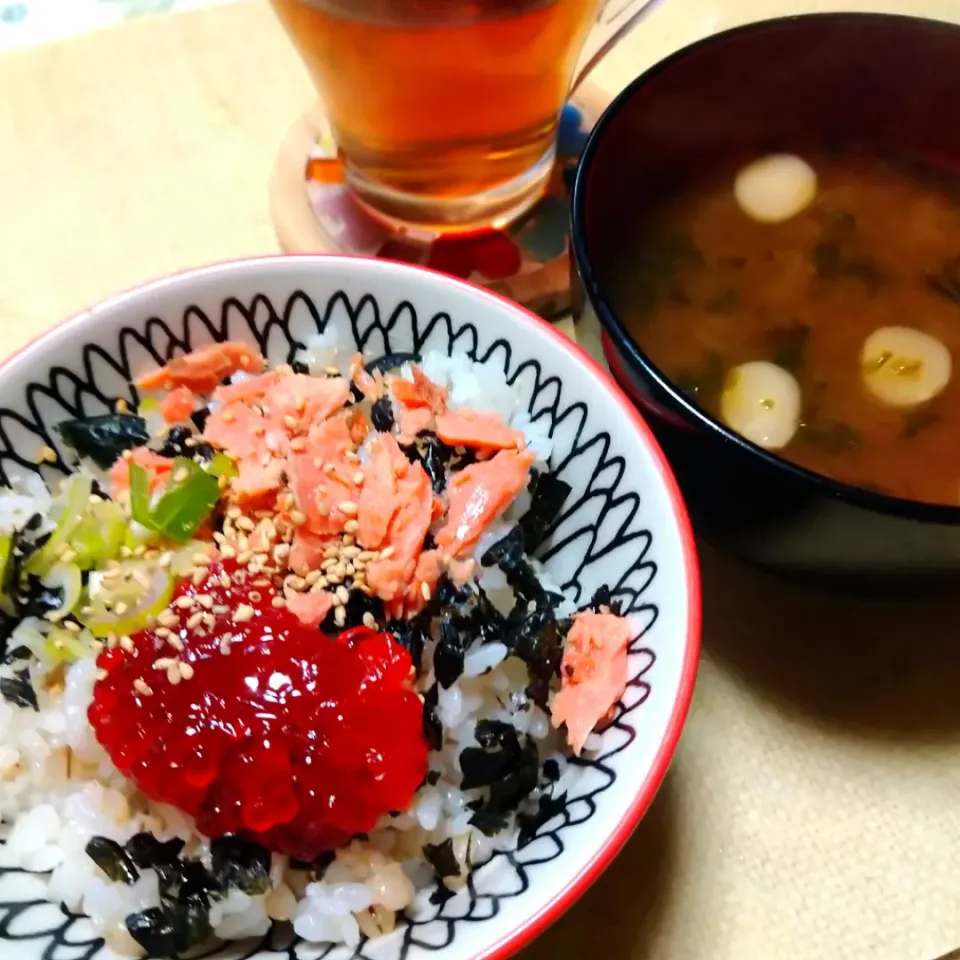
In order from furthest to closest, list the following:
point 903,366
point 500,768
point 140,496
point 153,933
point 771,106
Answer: point 771,106 → point 903,366 → point 140,496 → point 500,768 → point 153,933

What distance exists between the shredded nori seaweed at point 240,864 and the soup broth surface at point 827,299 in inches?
27.7

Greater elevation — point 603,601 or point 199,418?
point 199,418

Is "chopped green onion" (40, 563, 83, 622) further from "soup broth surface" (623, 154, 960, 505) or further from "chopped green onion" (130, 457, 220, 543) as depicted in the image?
"soup broth surface" (623, 154, 960, 505)

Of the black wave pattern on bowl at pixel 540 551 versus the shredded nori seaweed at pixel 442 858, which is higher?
the black wave pattern on bowl at pixel 540 551

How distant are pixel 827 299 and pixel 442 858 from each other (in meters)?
0.87

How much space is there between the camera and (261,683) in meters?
0.90


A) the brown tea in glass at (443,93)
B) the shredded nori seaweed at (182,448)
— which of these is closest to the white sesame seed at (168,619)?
the shredded nori seaweed at (182,448)

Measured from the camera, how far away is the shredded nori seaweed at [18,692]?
967 mm

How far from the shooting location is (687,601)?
2.97 feet

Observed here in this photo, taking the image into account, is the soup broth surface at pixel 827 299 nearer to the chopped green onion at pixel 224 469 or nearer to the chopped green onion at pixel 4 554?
the chopped green onion at pixel 224 469

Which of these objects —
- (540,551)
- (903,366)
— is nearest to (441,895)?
(540,551)

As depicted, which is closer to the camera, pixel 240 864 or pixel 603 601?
pixel 240 864

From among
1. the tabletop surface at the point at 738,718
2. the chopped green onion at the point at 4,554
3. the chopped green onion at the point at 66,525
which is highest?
the chopped green onion at the point at 4,554

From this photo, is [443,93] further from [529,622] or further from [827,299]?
[529,622]
